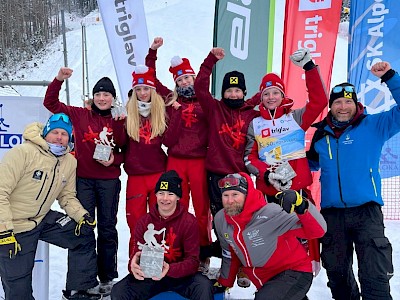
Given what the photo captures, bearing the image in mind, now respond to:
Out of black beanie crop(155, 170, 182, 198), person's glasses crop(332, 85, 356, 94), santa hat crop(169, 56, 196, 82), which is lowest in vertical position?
black beanie crop(155, 170, 182, 198)

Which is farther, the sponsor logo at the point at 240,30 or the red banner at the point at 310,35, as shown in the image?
the sponsor logo at the point at 240,30

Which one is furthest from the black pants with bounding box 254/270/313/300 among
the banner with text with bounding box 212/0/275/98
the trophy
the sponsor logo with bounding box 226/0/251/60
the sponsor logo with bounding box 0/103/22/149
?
the sponsor logo with bounding box 226/0/251/60

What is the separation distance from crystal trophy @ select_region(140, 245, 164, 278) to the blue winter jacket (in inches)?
57.4

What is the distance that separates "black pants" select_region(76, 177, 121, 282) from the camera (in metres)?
4.01

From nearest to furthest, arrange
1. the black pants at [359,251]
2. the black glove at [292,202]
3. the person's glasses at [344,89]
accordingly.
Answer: the black glove at [292,202] → the black pants at [359,251] → the person's glasses at [344,89]

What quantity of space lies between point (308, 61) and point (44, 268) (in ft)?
9.73

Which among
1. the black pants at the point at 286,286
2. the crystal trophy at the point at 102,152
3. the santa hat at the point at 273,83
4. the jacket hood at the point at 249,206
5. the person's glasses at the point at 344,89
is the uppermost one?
the santa hat at the point at 273,83

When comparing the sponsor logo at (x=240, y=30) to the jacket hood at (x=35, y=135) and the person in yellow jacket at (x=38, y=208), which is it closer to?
the person in yellow jacket at (x=38, y=208)

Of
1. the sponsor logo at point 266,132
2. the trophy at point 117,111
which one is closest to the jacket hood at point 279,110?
the sponsor logo at point 266,132

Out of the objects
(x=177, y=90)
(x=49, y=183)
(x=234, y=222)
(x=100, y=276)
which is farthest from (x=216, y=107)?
(x=100, y=276)

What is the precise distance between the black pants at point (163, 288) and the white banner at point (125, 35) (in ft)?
10.3

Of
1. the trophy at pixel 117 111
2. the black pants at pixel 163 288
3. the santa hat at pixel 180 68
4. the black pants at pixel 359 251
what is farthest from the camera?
the santa hat at pixel 180 68

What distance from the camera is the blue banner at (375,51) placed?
581 cm

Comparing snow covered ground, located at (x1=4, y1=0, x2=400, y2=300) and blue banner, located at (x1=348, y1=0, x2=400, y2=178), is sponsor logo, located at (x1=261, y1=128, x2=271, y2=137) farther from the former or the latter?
snow covered ground, located at (x1=4, y1=0, x2=400, y2=300)
